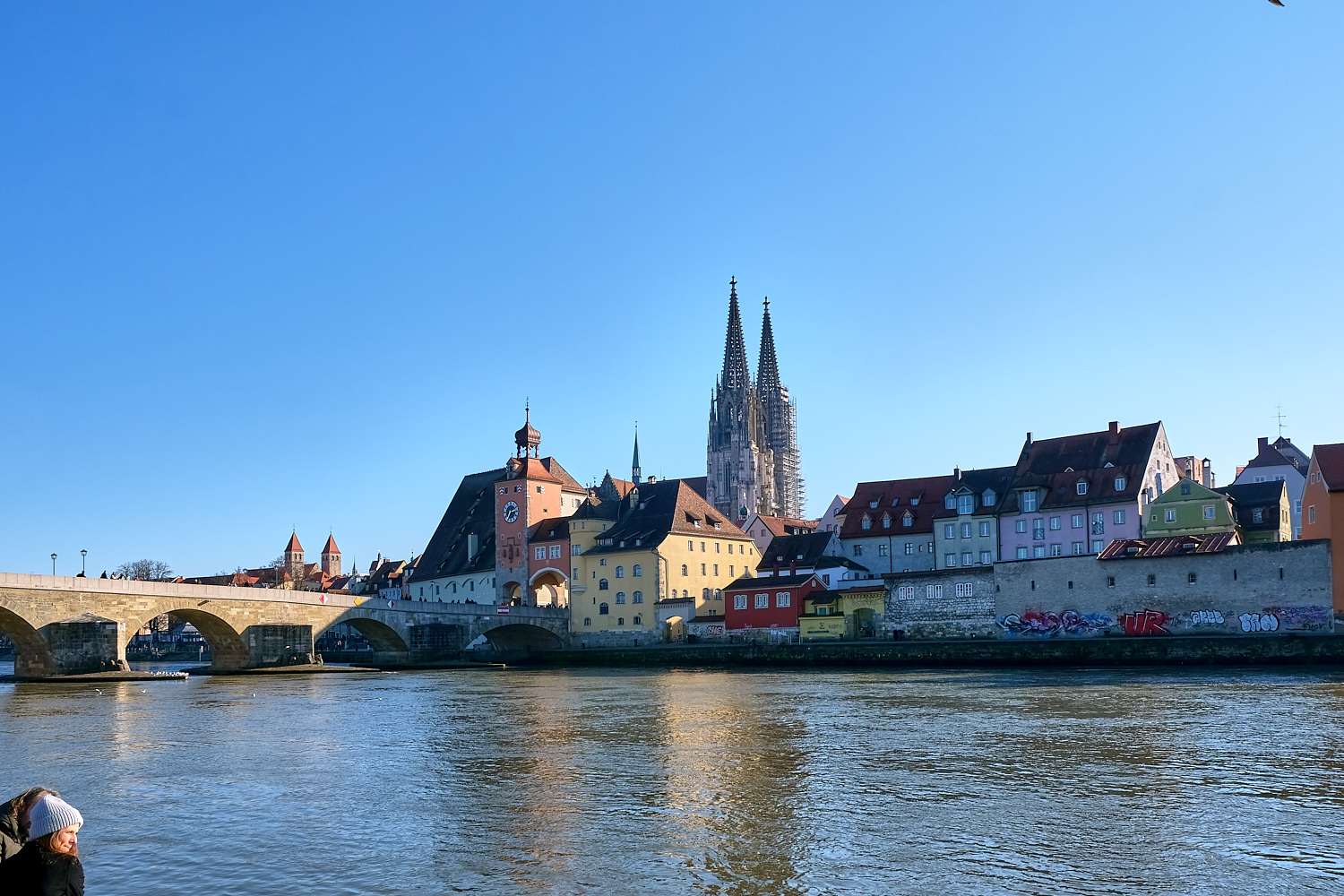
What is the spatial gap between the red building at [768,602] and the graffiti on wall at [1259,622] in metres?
25.2

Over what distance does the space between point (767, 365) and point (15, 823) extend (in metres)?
158

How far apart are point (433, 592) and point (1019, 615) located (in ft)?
201

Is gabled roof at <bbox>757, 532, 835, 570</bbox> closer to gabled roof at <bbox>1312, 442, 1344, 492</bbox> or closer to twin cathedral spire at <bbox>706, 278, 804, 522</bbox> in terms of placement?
gabled roof at <bbox>1312, 442, 1344, 492</bbox>

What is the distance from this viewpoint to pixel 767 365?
163375 mm

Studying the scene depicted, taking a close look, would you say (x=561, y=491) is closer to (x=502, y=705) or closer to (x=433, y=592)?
(x=433, y=592)

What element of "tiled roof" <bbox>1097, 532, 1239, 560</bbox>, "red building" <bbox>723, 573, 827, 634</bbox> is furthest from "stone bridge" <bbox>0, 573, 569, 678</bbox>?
"tiled roof" <bbox>1097, 532, 1239, 560</bbox>

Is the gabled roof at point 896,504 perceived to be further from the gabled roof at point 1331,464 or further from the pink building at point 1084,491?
the gabled roof at point 1331,464

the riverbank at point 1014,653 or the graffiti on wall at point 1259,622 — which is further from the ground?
the graffiti on wall at point 1259,622

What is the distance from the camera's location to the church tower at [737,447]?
149375 millimetres

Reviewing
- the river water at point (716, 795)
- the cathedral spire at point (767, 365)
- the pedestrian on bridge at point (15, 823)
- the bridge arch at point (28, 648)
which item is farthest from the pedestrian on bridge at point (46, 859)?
the cathedral spire at point (767, 365)

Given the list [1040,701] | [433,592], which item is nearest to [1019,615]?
[1040,701]

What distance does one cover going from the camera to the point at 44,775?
67.4 ft

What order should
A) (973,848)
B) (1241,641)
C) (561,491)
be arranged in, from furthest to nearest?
1. (561,491)
2. (1241,641)
3. (973,848)

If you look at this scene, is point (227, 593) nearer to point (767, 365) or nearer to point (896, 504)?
point (896, 504)
